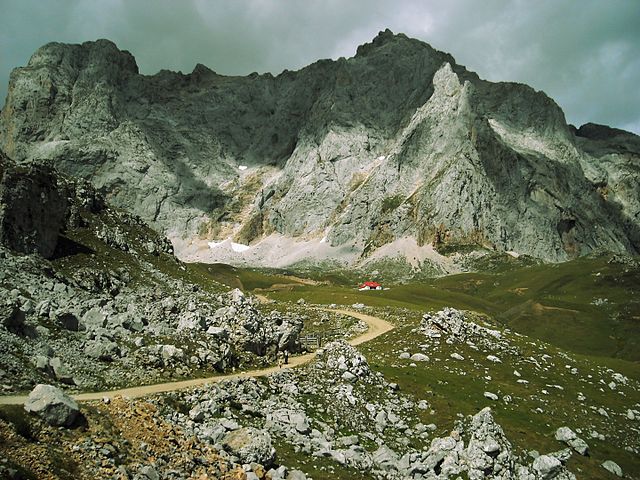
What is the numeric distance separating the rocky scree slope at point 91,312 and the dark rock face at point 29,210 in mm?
137

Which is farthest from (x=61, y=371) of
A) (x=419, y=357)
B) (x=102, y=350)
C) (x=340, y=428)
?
(x=419, y=357)

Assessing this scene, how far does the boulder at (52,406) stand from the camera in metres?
18.9

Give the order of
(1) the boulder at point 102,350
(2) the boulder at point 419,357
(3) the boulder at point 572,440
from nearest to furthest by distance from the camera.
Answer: (1) the boulder at point 102,350 < (3) the boulder at point 572,440 < (2) the boulder at point 419,357

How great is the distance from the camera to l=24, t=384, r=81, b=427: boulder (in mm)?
18875

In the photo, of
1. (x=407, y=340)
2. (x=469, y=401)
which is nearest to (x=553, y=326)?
(x=407, y=340)

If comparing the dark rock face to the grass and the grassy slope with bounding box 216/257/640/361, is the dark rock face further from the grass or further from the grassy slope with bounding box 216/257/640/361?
the grassy slope with bounding box 216/257/640/361

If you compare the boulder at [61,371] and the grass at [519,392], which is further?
the grass at [519,392]

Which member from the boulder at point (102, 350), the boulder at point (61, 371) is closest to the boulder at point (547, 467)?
the boulder at point (102, 350)

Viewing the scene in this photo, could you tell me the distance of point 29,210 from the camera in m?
62.9

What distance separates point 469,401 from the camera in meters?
43.3

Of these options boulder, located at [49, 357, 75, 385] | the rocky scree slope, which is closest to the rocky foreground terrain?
boulder, located at [49, 357, 75, 385]

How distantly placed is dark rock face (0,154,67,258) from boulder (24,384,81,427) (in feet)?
150

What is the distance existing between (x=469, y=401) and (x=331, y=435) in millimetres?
16854

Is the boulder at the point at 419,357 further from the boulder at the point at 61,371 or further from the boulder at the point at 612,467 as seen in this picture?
the boulder at the point at 61,371
